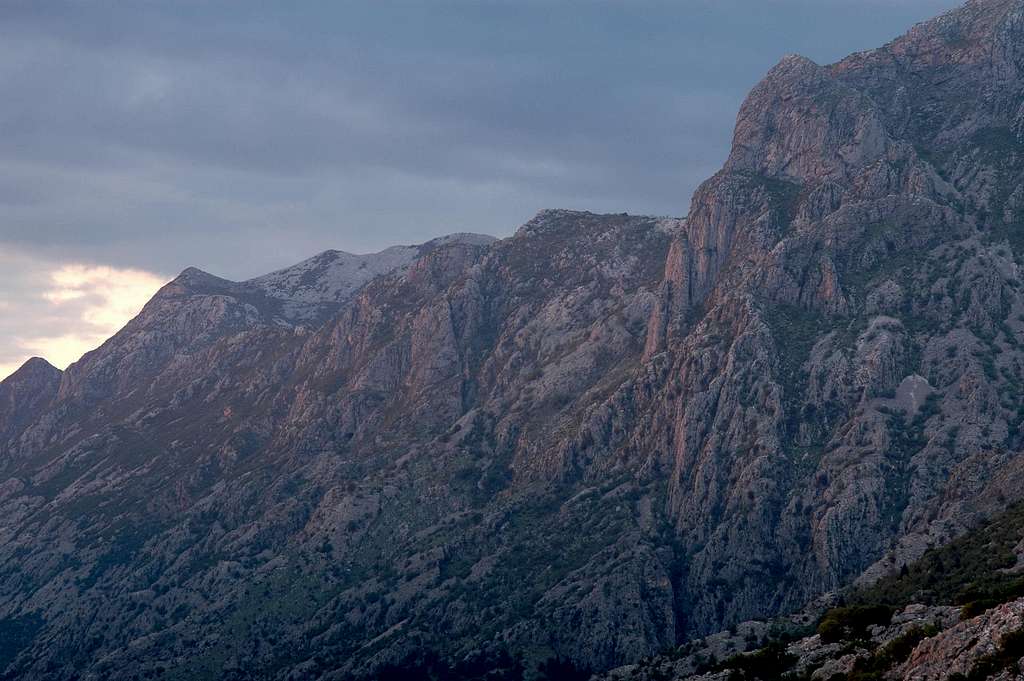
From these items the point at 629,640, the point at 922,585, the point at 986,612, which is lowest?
the point at 629,640

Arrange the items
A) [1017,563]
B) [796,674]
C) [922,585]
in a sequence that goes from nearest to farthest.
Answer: [796,674], [1017,563], [922,585]

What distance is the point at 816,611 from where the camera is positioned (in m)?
155

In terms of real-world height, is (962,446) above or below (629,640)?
above

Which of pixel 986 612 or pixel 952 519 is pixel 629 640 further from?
pixel 986 612

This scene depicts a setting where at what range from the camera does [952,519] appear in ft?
532

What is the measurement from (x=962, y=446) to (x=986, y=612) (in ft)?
416

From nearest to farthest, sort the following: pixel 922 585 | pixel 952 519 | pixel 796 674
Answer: pixel 796 674, pixel 922 585, pixel 952 519

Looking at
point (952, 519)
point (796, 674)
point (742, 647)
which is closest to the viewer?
point (796, 674)

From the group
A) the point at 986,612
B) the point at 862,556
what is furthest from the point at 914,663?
the point at 862,556

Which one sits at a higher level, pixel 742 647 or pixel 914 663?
pixel 914 663

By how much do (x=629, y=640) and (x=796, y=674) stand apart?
10755 cm

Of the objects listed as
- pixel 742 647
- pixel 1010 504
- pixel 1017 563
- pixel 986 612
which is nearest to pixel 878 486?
pixel 1010 504

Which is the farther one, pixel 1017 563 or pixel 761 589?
pixel 761 589

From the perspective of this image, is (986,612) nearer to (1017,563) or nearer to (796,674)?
(796,674)
